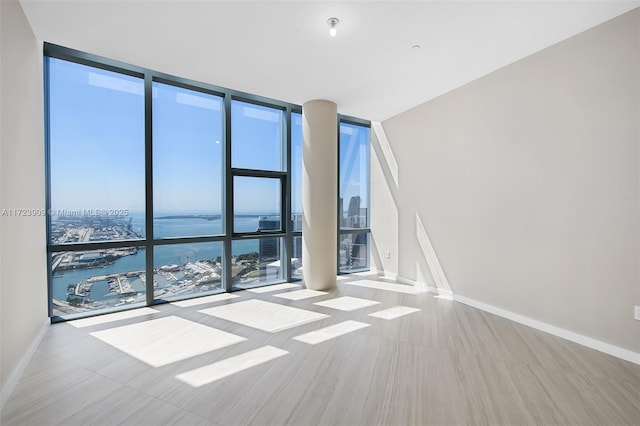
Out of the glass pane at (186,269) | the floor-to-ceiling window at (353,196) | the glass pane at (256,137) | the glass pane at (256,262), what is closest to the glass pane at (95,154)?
the glass pane at (186,269)

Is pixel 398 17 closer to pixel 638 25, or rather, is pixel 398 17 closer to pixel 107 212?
pixel 638 25

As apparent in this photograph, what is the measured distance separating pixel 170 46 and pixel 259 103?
180 centimetres

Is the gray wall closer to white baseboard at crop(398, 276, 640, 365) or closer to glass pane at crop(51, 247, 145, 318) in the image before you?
white baseboard at crop(398, 276, 640, 365)

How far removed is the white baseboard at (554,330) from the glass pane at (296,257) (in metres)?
2.35

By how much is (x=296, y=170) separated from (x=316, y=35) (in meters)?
2.45

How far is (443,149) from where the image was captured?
426 centimetres

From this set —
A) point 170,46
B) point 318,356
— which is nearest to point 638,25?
point 318,356

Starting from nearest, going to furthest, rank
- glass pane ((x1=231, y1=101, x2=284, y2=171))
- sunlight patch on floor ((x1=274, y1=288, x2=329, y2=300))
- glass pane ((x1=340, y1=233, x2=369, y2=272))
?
sunlight patch on floor ((x1=274, y1=288, x2=329, y2=300))
glass pane ((x1=231, y1=101, x2=284, y2=171))
glass pane ((x1=340, y1=233, x2=369, y2=272))

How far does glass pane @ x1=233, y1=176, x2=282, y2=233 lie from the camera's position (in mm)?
4508

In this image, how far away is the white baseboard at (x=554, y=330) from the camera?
248cm

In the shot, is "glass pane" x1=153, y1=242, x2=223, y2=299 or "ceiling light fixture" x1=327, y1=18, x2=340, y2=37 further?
"glass pane" x1=153, y1=242, x2=223, y2=299

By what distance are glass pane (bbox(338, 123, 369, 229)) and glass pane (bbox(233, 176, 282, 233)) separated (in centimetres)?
134

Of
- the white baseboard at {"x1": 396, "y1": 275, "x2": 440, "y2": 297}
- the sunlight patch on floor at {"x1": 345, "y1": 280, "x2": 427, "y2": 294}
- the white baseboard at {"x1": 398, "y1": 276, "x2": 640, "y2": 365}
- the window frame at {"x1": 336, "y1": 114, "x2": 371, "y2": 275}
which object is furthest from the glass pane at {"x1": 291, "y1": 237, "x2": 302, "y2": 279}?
the white baseboard at {"x1": 398, "y1": 276, "x2": 640, "y2": 365}

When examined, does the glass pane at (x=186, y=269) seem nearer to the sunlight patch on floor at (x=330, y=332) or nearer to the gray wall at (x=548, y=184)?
the sunlight patch on floor at (x=330, y=332)
